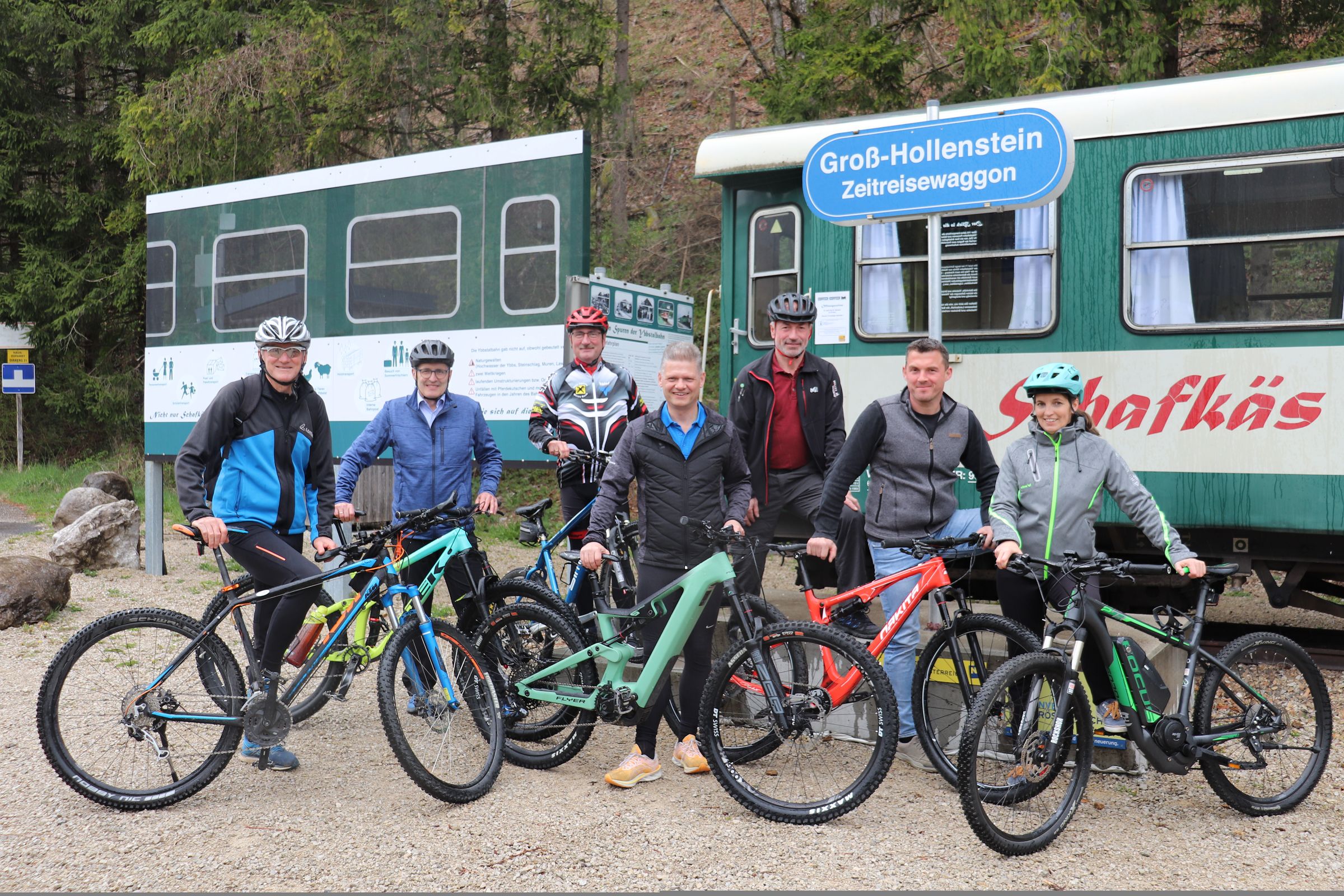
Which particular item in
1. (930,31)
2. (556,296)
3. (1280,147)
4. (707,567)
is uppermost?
(930,31)

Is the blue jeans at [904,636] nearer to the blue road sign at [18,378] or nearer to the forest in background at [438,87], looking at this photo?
the forest in background at [438,87]

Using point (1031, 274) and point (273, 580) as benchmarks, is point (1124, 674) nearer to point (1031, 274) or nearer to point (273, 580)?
point (1031, 274)

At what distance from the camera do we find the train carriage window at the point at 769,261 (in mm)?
7711

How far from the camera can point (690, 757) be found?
195 inches

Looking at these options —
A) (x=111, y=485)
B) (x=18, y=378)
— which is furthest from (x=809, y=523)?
(x=18, y=378)

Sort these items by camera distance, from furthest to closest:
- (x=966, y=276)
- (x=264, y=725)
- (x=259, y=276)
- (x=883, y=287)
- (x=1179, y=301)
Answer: (x=259, y=276) < (x=883, y=287) < (x=966, y=276) < (x=1179, y=301) < (x=264, y=725)

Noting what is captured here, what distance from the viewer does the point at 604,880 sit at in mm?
3938

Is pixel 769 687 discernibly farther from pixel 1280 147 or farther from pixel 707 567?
pixel 1280 147

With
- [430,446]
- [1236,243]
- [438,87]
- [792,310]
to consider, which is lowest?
[430,446]

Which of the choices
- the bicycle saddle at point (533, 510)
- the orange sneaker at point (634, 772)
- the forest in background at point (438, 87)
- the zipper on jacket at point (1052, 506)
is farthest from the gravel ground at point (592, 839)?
the forest in background at point (438, 87)

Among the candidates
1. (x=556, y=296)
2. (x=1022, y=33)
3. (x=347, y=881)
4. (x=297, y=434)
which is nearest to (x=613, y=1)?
(x=1022, y=33)

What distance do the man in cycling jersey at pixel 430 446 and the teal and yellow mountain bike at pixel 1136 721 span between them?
261cm

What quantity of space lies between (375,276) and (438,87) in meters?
7.40

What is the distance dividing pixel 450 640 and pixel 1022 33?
10.2 metres
